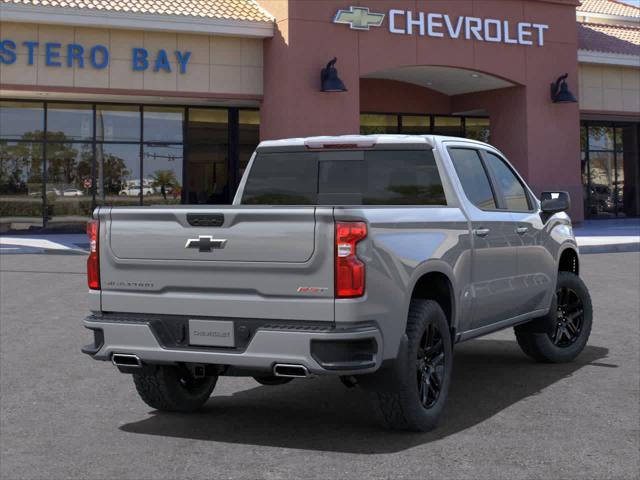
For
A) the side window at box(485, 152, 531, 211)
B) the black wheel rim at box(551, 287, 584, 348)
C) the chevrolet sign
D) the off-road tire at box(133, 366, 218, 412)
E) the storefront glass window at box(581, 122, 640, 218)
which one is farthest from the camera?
the storefront glass window at box(581, 122, 640, 218)

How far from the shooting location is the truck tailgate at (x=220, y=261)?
5391 millimetres

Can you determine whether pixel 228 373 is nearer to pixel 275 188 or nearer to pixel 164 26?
pixel 275 188

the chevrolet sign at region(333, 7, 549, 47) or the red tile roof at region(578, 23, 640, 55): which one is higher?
the red tile roof at region(578, 23, 640, 55)

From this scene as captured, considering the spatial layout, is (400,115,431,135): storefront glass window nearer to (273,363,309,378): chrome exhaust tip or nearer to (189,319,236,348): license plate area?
(189,319,236,348): license plate area

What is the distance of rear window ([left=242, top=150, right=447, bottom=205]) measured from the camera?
Answer: 6.97 metres

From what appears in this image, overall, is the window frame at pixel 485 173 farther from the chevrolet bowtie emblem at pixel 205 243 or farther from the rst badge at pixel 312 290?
the chevrolet bowtie emblem at pixel 205 243

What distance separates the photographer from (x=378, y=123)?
31.9 meters

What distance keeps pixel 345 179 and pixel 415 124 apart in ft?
84.3

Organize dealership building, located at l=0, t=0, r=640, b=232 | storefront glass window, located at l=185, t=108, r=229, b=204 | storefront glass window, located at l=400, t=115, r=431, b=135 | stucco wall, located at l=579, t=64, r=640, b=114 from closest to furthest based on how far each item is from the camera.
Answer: dealership building, located at l=0, t=0, r=640, b=232, storefront glass window, located at l=185, t=108, r=229, b=204, stucco wall, located at l=579, t=64, r=640, b=114, storefront glass window, located at l=400, t=115, r=431, b=135

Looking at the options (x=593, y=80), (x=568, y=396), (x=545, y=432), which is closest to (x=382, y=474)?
(x=545, y=432)

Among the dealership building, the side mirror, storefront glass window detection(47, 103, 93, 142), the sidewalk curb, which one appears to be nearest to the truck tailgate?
the side mirror

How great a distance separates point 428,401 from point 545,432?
766 mm

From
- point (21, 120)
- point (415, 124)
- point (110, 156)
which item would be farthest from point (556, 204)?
point (415, 124)

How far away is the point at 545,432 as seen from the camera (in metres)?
5.96
